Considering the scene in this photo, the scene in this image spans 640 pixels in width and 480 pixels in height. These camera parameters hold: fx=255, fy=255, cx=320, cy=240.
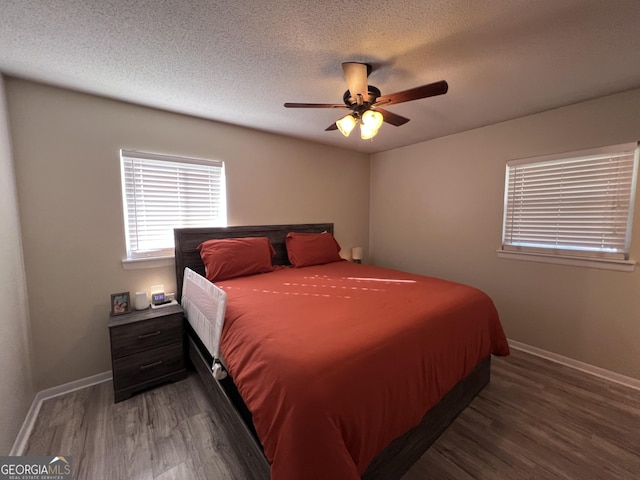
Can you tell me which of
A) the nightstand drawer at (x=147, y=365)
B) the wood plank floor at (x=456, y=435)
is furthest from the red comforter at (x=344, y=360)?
the nightstand drawer at (x=147, y=365)

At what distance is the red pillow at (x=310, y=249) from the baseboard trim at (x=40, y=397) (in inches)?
78.1

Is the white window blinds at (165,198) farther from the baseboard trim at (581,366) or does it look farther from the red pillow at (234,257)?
the baseboard trim at (581,366)

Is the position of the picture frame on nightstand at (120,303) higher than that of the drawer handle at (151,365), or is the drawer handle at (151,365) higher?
the picture frame on nightstand at (120,303)

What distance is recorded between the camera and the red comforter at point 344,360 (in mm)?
938

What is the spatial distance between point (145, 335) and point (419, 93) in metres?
2.54

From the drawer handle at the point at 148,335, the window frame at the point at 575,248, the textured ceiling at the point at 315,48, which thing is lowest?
Result: the drawer handle at the point at 148,335

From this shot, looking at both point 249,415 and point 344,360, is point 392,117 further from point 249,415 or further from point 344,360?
point 249,415

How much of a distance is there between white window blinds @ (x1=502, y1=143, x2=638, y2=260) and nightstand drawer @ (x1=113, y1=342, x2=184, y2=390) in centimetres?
339

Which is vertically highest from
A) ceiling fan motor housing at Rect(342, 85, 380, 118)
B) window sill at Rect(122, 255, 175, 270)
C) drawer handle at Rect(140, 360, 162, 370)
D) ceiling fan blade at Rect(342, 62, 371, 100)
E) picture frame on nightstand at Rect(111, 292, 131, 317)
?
ceiling fan blade at Rect(342, 62, 371, 100)

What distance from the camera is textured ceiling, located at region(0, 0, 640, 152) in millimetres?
1215

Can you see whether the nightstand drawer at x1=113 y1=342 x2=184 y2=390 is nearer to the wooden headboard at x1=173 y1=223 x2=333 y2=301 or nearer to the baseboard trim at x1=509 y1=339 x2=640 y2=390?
the wooden headboard at x1=173 y1=223 x2=333 y2=301

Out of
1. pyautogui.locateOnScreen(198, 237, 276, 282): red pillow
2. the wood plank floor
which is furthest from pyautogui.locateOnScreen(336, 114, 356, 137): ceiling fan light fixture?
the wood plank floor

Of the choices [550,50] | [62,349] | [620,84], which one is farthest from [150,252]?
[620,84]

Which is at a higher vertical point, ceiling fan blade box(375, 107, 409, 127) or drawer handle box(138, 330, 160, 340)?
ceiling fan blade box(375, 107, 409, 127)
